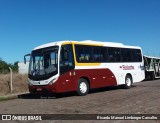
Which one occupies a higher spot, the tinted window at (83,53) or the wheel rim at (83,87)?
the tinted window at (83,53)

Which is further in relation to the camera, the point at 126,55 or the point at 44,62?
the point at 126,55

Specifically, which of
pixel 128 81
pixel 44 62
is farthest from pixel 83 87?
pixel 128 81

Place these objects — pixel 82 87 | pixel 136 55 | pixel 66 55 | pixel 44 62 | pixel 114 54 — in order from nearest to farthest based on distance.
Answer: pixel 66 55
pixel 44 62
pixel 82 87
pixel 114 54
pixel 136 55

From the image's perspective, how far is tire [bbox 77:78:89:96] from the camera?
19.2 m

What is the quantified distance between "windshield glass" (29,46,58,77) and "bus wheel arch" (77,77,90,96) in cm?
201

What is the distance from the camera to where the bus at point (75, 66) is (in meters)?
18.0

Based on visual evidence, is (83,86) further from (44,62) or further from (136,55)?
(136,55)

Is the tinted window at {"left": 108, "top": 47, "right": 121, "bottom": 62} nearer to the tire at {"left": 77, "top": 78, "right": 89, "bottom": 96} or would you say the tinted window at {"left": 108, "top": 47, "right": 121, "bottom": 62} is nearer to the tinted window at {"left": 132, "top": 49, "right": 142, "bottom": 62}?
the tinted window at {"left": 132, "top": 49, "right": 142, "bottom": 62}

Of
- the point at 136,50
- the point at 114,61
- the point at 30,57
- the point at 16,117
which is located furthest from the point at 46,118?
the point at 136,50

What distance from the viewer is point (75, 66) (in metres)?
18.8

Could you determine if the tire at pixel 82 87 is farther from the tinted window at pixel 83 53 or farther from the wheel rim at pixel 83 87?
the tinted window at pixel 83 53

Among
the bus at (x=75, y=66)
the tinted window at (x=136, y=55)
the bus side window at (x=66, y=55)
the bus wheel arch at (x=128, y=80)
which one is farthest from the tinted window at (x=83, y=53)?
the tinted window at (x=136, y=55)

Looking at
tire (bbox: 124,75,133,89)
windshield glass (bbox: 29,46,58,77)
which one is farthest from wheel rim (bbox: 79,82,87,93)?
tire (bbox: 124,75,133,89)

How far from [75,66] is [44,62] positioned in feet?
5.50
